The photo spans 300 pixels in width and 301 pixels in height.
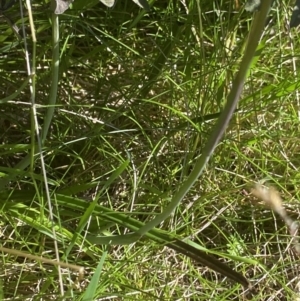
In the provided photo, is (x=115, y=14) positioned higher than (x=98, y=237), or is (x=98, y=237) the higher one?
(x=115, y=14)

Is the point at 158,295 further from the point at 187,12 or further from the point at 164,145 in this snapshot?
the point at 187,12

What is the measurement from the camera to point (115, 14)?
1.10m

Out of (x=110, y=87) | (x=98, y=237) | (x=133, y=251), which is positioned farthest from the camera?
(x=110, y=87)

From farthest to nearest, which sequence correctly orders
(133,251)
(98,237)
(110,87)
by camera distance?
(110,87)
(133,251)
(98,237)

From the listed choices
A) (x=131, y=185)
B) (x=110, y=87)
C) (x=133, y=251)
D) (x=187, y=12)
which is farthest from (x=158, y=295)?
(x=187, y=12)

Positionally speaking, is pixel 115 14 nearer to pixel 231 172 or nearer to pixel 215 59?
pixel 215 59

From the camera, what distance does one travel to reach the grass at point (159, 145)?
0.94m

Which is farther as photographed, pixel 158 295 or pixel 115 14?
pixel 115 14

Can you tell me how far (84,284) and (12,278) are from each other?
0.39 feet

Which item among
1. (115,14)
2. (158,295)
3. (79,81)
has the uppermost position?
(115,14)

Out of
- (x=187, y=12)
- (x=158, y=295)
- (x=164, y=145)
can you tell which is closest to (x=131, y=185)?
(x=164, y=145)

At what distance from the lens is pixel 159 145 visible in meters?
1.03

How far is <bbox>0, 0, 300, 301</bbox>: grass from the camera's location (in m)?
0.94

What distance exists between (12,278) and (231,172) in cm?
41
